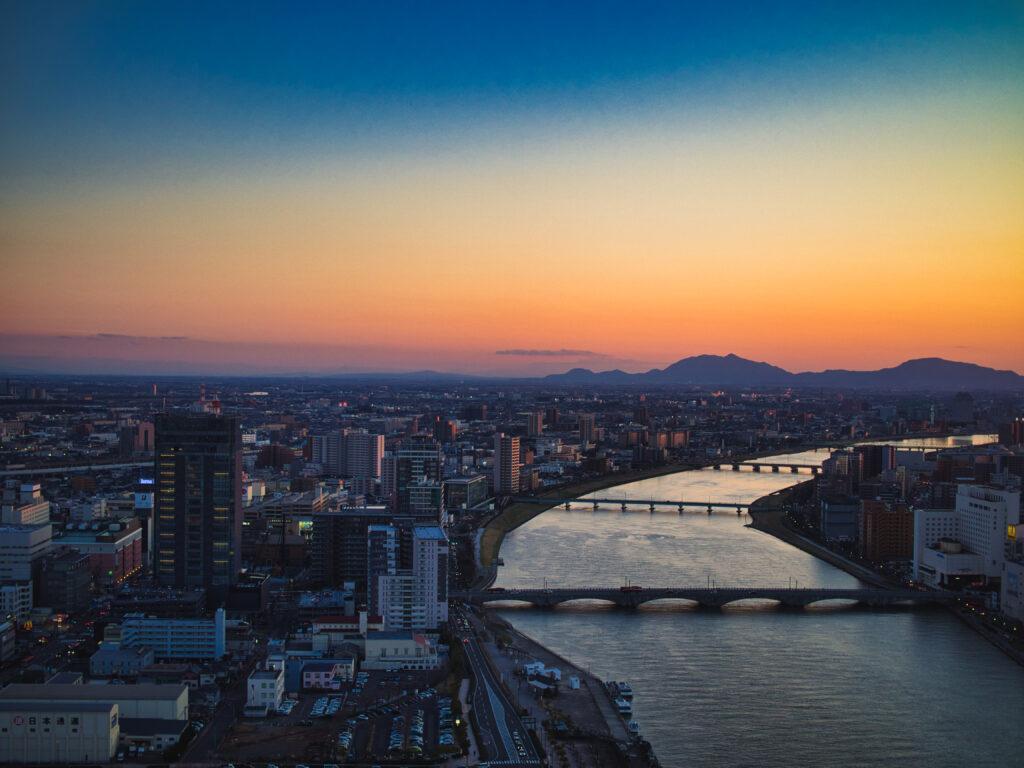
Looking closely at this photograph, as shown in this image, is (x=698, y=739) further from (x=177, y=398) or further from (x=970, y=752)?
(x=177, y=398)

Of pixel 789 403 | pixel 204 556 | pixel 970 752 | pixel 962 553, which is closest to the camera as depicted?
pixel 970 752

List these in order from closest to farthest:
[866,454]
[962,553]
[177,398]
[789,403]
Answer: [962,553] < [866,454] < [177,398] < [789,403]

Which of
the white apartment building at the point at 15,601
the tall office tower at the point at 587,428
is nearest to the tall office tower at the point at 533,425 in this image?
the tall office tower at the point at 587,428

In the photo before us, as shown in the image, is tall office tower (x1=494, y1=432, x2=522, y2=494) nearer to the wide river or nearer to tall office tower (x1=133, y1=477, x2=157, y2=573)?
the wide river

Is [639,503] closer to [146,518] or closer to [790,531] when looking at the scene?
[790,531]

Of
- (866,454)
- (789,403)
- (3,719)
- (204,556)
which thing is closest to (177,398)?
(866,454)

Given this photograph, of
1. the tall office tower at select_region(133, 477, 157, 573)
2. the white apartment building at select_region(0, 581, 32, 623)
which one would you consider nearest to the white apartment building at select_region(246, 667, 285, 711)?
the white apartment building at select_region(0, 581, 32, 623)

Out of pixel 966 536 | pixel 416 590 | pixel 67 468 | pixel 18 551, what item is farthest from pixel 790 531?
pixel 67 468
